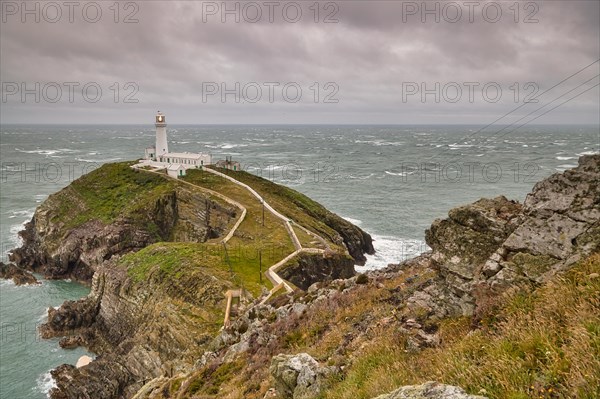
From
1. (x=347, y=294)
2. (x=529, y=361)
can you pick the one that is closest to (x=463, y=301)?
(x=529, y=361)

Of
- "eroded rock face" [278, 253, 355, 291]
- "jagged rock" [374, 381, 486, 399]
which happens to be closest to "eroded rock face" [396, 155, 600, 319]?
"jagged rock" [374, 381, 486, 399]

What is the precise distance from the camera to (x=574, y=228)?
30.9 ft

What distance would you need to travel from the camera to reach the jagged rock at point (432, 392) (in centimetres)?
638

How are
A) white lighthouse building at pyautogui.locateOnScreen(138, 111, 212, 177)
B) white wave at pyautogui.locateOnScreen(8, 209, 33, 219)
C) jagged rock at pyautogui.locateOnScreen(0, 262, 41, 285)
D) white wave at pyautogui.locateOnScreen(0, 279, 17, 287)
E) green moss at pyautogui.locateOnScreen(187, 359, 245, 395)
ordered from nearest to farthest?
green moss at pyautogui.locateOnScreen(187, 359, 245, 395) → white wave at pyautogui.locateOnScreen(0, 279, 17, 287) → jagged rock at pyautogui.locateOnScreen(0, 262, 41, 285) → white lighthouse building at pyautogui.locateOnScreen(138, 111, 212, 177) → white wave at pyautogui.locateOnScreen(8, 209, 33, 219)

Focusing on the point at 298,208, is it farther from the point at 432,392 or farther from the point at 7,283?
the point at 432,392

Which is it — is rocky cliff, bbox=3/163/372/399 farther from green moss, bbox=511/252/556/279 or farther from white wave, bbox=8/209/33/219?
green moss, bbox=511/252/556/279

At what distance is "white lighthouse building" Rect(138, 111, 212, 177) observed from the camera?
83562 mm

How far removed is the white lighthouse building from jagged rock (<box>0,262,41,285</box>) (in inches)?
1252

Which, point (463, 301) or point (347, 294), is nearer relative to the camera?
point (463, 301)

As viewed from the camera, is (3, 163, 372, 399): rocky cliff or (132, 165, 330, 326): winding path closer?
(3, 163, 372, 399): rocky cliff

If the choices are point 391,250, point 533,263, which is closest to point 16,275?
point 391,250

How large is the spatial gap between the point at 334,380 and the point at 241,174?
3118 inches

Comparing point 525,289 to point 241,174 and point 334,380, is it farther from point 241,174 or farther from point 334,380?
point 241,174

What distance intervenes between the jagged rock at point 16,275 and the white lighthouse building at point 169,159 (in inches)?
1252
